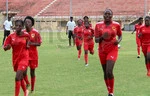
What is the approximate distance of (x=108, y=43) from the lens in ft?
39.8

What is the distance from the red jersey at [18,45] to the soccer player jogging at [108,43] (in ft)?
6.07

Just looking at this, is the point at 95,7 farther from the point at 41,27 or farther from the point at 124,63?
the point at 124,63

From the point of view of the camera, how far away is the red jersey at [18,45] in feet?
37.3

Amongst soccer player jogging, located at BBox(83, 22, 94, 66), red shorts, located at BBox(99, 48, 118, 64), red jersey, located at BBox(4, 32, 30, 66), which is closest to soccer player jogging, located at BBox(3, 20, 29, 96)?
red jersey, located at BBox(4, 32, 30, 66)

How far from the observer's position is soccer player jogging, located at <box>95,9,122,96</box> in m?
12.0

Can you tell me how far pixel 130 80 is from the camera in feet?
50.9

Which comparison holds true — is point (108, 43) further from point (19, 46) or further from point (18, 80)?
point (18, 80)

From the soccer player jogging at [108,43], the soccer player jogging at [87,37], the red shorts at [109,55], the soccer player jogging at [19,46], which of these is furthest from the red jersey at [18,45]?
the soccer player jogging at [87,37]

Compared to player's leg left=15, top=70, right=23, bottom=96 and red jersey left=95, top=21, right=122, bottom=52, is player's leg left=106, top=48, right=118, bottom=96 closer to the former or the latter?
red jersey left=95, top=21, right=122, bottom=52

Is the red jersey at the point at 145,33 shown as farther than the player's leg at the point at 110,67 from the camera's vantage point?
Yes

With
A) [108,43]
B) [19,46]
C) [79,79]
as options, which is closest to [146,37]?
[79,79]

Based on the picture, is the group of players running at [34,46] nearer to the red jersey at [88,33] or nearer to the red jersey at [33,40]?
the red jersey at [33,40]

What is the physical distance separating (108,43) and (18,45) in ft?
7.57

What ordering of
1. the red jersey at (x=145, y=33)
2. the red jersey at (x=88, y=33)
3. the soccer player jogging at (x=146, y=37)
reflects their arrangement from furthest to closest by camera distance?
the red jersey at (x=88, y=33) < the red jersey at (x=145, y=33) < the soccer player jogging at (x=146, y=37)
